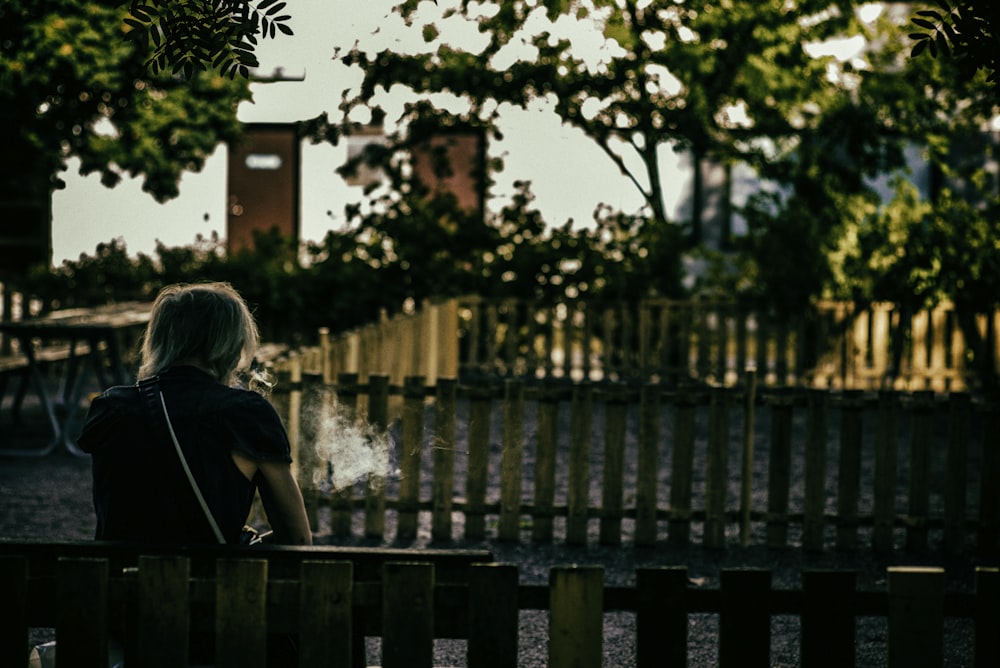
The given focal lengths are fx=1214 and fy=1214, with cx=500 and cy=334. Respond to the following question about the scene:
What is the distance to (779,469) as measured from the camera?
6.59 meters

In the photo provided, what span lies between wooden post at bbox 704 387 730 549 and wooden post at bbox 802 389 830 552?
0.44m

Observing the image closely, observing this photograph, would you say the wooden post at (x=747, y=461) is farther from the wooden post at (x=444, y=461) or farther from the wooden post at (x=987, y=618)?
the wooden post at (x=987, y=618)

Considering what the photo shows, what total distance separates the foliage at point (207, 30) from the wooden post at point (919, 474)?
4.27 metres

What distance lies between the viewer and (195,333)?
123 inches

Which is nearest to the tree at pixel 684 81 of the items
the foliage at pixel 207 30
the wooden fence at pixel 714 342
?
the wooden fence at pixel 714 342

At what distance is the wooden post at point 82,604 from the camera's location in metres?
2.74

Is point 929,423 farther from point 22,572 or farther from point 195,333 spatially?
point 22,572

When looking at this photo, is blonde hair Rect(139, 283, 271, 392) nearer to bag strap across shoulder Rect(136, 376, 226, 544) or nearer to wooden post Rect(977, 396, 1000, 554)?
bag strap across shoulder Rect(136, 376, 226, 544)

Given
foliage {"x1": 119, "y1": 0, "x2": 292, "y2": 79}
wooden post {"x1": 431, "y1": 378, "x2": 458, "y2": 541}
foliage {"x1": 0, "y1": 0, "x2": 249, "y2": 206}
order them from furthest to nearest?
foliage {"x1": 0, "y1": 0, "x2": 249, "y2": 206}
wooden post {"x1": 431, "y1": 378, "x2": 458, "y2": 541}
foliage {"x1": 119, "y1": 0, "x2": 292, "y2": 79}

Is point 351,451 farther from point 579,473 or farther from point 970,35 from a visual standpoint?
point 970,35

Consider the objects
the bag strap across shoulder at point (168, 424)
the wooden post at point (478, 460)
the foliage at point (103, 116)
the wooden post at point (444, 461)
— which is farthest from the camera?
the foliage at point (103, 116)

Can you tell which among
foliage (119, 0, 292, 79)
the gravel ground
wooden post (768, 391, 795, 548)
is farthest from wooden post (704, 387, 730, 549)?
foliage (119, 0, 292, 79)

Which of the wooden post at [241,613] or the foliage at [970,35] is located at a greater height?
the foliage at [970,35]

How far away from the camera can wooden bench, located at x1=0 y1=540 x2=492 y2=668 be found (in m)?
2.74
